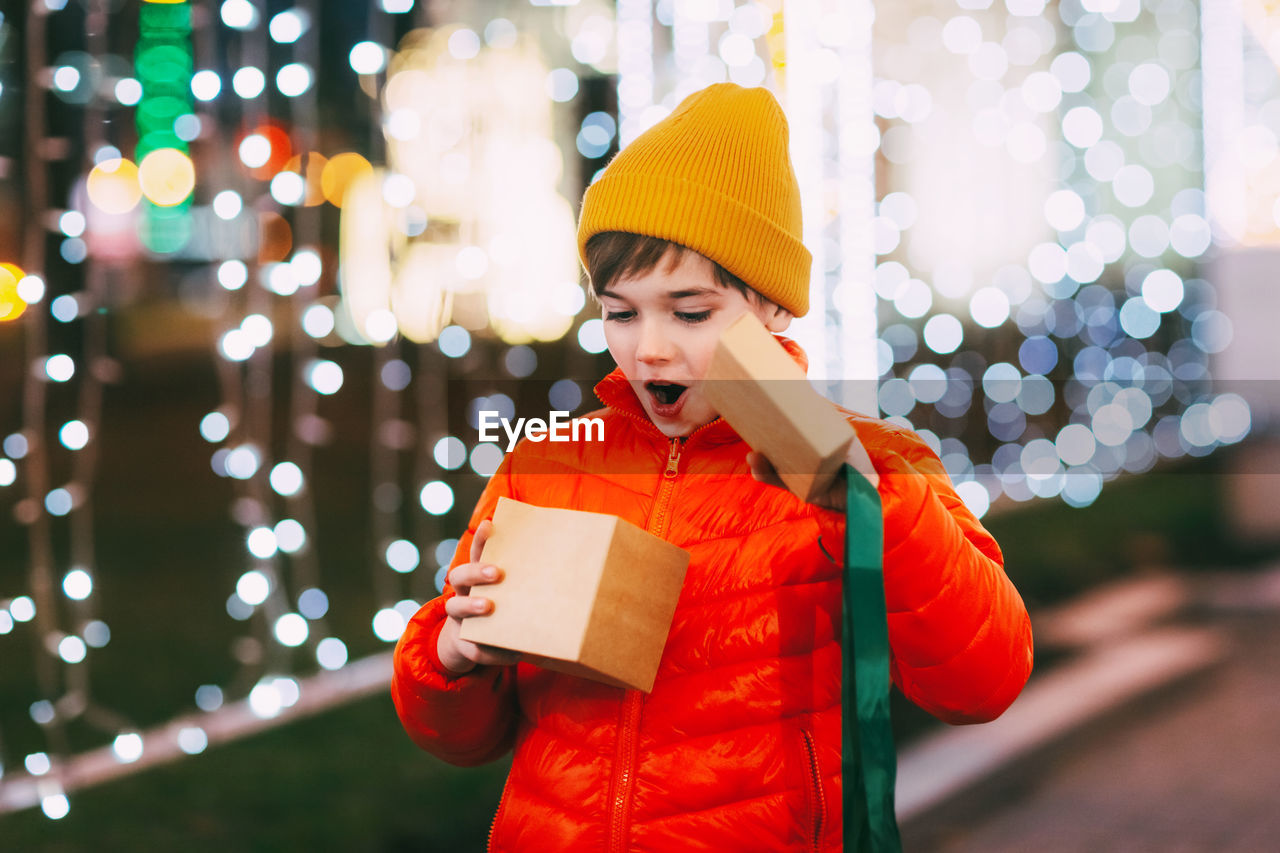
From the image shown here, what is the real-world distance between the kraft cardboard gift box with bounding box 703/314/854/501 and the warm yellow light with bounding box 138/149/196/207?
3.06 meters

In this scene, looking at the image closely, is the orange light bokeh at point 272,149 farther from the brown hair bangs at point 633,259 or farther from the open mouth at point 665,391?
the open mouth at point 665,391

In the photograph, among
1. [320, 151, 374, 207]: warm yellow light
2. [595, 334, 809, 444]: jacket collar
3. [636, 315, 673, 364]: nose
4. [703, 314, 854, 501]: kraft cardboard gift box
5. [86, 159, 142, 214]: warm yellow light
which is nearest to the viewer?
[703, 314, 854, 501]: kraft cardboard gift box

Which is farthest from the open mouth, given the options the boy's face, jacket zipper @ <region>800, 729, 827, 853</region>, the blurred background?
the blurred background

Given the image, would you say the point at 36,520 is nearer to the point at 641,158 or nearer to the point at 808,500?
the point at 641,158

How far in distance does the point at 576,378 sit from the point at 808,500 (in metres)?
2.94

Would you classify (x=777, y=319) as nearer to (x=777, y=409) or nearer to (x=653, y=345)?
(x=653, y=345)

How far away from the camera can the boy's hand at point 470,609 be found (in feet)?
4.49

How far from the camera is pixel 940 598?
4.39 feet

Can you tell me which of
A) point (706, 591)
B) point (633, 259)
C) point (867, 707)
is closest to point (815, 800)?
point (867, 707)

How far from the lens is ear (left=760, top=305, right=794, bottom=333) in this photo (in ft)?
5.25

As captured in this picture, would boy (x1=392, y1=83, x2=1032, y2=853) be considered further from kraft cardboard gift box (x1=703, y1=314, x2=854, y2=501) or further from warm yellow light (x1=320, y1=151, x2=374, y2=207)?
warm yellow light (x1=320, y1=151, x2=374, y2=207)

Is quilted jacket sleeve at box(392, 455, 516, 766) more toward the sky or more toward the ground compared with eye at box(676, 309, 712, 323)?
more toward the ground

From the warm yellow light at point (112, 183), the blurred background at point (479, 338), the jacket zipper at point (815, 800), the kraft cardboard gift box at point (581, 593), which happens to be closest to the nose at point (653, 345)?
the kraft cardboard gift box at point (581, 593)

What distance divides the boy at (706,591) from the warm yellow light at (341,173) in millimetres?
2833
